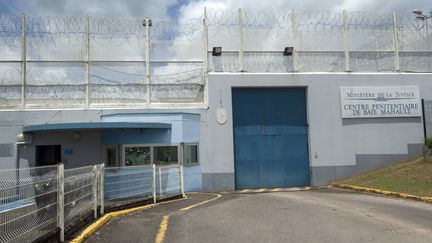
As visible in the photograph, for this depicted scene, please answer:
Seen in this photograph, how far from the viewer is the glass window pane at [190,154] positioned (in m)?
21.5

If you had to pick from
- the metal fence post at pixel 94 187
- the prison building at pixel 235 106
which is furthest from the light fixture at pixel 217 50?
the metal fence post at pixel 94 187

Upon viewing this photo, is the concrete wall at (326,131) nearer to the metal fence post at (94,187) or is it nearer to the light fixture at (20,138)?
the light fixture at (20,138)

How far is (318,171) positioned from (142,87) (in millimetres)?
9516

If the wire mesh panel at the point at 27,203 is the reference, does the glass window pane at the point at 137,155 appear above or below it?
above

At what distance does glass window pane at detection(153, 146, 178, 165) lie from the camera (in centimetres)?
2092

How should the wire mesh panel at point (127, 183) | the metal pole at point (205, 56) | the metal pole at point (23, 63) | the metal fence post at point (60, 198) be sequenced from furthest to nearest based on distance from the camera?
the metal pole at point (205, 56), the metal pole at point (23, 63), the wire mesh panel at point (127, 183), the metal fence post at point (60, 198)

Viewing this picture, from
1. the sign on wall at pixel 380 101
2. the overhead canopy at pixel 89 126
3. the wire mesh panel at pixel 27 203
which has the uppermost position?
the sign on wall at pixel 380 101

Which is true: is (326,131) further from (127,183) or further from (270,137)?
(127,183)

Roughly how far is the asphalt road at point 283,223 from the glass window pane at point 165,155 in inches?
261

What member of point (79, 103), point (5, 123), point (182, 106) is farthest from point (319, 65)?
point (5, 123)

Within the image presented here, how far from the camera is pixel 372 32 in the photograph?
2448 centimetres

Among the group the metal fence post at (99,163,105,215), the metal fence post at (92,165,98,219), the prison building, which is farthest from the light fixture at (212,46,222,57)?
the metal fence post at (92,165,98,219)

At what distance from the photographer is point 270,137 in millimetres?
23312

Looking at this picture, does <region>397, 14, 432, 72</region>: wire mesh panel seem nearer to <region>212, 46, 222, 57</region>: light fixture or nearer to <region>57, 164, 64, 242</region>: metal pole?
<region>212, 46, 222, 57</region>: light fixture
